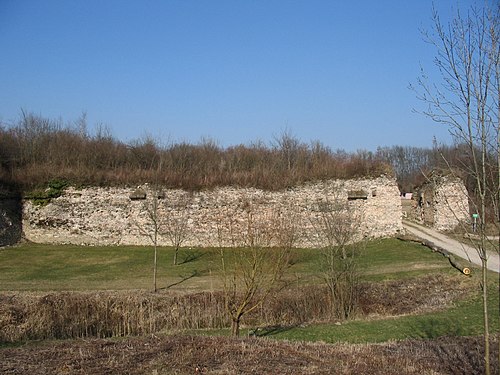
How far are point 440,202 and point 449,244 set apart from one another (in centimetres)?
507

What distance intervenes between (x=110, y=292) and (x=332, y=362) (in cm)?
945

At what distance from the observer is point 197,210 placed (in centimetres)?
2591

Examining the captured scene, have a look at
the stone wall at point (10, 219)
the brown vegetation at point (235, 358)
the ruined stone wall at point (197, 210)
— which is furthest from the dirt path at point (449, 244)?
the stone wall at point (10, 219)

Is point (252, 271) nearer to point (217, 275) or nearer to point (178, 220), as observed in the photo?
point (217, 275)

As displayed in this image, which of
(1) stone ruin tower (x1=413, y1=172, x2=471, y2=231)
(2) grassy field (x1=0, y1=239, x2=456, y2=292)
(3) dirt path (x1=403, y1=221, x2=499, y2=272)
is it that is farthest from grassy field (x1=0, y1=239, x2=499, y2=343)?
(1) stone ruin tower (x1=413, y1=172, x2=471, y2=231)

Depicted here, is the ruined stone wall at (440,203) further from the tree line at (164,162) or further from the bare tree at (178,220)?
the bare tree at (178,220)

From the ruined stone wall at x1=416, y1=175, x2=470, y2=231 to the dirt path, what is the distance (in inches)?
24.9

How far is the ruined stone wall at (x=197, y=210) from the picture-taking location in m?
25.2

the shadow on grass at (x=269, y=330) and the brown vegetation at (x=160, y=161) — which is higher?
the brown vegetation at (x=160, y=161)

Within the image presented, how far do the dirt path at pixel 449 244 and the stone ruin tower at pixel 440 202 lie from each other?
0.62 metres

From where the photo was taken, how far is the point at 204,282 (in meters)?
16.7

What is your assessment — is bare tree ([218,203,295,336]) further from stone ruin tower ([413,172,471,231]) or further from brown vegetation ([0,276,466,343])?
stone ruin tower ([413,172,471,231])

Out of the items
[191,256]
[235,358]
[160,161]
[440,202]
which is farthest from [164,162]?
[235,358]

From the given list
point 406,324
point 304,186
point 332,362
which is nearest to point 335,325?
point 406,324
